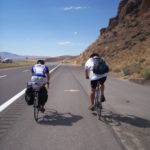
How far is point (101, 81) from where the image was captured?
34.3ft

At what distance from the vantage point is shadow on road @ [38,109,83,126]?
8.95 metres

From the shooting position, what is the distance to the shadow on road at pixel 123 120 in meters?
8.95

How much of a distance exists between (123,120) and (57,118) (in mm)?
1848

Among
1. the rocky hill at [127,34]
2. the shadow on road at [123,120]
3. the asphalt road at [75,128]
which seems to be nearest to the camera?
the asphalt road at [75,128]

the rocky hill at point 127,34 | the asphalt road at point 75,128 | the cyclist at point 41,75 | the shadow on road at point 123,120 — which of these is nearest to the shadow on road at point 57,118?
the asphalt road at point 75,128

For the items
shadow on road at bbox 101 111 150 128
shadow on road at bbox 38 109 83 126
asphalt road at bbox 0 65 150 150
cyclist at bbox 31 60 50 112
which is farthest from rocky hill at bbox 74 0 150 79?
cyclist at bbox 31 60 50 112

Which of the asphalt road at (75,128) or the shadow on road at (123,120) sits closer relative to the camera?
the asphalt road at (75,128)

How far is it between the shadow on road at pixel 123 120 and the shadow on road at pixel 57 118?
0.84 m

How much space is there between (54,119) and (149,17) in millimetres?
65441

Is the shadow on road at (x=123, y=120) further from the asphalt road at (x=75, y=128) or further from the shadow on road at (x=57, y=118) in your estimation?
the shadow on road at (x=57, y=118)

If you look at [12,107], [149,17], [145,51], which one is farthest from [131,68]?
[149,17]

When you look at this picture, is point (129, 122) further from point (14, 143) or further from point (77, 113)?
point (14, 143)

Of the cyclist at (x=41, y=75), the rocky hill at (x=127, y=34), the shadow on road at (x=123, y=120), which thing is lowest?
the shadow on road at (x=123, y=120)

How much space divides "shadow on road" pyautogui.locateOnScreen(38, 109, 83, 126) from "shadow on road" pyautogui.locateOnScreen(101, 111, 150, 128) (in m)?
0.84
